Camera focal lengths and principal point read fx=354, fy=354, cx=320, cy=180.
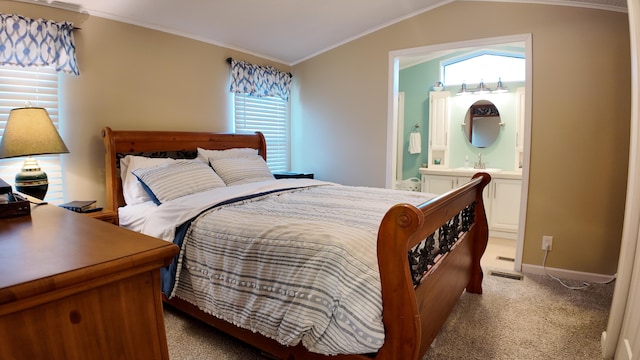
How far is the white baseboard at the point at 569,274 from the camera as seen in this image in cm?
296

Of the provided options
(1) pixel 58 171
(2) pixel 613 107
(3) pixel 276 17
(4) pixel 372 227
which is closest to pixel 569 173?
(2) pixel 613 107

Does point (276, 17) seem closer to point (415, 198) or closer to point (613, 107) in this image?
point (415, 198)

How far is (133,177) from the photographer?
2680 mm

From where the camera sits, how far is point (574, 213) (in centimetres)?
302

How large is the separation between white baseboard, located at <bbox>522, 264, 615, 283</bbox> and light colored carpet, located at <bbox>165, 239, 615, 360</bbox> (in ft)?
0.25

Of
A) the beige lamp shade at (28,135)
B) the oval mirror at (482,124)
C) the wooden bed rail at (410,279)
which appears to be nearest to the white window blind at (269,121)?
the beige lamp shade at (28,135)

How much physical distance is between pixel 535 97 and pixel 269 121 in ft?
9.36

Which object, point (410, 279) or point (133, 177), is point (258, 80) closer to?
point (133, 177)

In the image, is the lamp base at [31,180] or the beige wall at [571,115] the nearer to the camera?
the lamp base at [31,180]

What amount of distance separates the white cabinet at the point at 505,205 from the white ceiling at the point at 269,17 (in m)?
2.08

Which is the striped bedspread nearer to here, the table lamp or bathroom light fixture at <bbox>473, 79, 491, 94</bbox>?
the table lamp

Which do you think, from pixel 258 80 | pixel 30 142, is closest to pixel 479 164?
pixel 258 80

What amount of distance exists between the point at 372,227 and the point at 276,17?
2476mm

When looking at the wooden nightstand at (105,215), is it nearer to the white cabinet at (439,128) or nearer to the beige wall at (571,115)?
the beige wall at (571,115)
